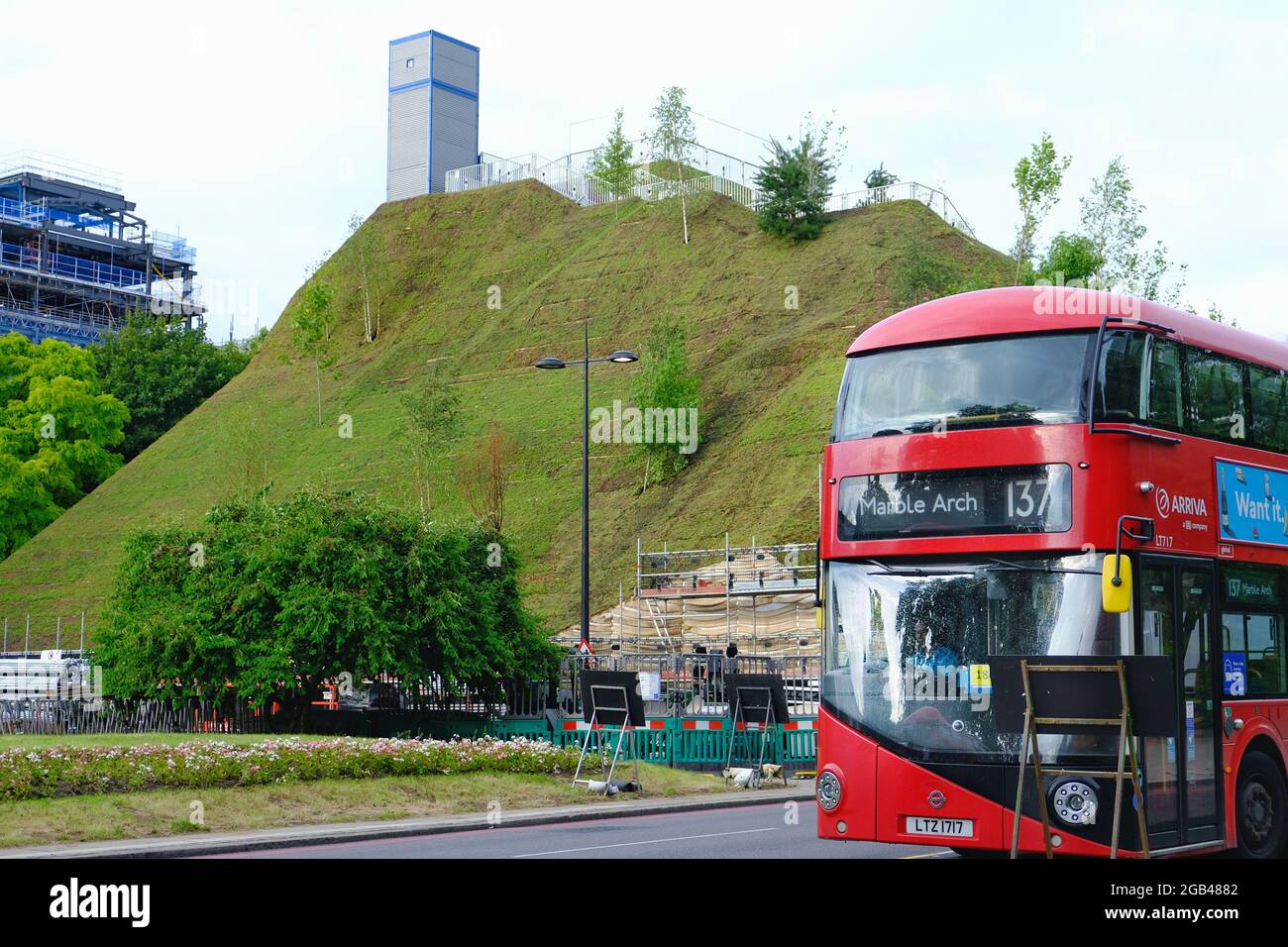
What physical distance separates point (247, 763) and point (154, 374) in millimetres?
83561

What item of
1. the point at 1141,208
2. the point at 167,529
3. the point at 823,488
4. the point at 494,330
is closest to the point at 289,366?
the point at 494,330

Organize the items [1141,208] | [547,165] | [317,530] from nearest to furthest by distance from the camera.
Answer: [317,530], [1141,208], [547,165]

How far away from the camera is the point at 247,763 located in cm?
1959

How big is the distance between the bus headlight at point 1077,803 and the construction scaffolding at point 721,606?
3286cm

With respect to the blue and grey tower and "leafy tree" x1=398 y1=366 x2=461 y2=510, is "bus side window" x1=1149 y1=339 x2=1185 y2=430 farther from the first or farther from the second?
the blue and grey tower

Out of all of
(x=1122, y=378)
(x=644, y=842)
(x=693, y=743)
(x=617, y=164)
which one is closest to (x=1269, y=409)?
(x=1122, y=378)

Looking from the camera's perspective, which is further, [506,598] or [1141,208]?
[1141,208]

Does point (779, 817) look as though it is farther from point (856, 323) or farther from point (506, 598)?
point (856, 323)

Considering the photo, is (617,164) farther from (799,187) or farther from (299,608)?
(299,608)

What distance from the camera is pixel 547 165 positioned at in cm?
10594

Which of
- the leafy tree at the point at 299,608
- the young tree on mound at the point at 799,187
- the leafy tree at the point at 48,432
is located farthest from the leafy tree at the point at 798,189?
the leafy tree at the point at 299,608

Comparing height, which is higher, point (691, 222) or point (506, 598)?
point (691, 222)

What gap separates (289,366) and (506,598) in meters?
71.4
